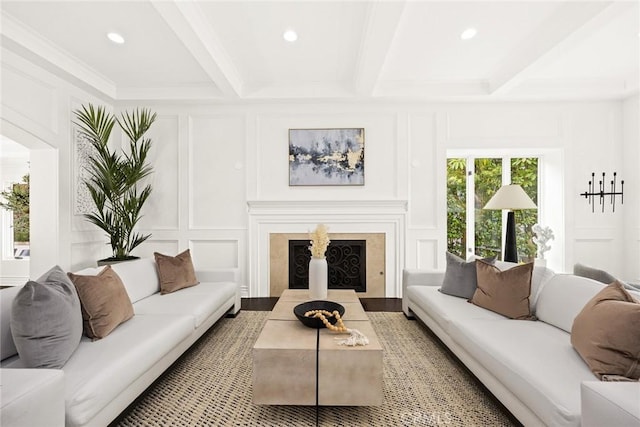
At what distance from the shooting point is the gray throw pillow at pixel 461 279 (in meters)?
2.87

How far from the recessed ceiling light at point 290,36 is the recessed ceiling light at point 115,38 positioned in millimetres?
1480

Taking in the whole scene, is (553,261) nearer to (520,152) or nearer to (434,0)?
(520,152)

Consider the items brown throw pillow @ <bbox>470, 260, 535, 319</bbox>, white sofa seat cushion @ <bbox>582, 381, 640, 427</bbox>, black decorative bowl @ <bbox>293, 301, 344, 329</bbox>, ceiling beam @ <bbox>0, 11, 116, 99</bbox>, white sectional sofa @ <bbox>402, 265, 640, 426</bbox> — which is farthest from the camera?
ceiling beam @ <bbox>0, 11, 116, 99</bbox>

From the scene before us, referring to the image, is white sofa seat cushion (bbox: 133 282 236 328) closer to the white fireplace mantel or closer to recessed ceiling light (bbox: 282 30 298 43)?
the white fireplace mantel

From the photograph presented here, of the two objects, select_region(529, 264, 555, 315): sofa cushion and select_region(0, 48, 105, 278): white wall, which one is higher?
select_region(0, 48, 105, 278): white wall

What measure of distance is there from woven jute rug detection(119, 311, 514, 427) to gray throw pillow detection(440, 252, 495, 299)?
487 mm

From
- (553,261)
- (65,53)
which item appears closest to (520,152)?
(553,261)

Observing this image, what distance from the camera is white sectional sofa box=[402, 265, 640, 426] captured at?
1208 millimetres

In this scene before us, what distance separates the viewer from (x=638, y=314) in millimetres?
1426

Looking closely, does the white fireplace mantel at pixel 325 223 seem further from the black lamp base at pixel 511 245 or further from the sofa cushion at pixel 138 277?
the sofa cushion at pixel 138 277

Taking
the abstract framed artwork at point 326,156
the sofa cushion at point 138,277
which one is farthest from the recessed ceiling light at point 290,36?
the sofa cushion at point 138,277

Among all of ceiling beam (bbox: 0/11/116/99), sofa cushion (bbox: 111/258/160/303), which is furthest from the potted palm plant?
sofa cushion (bbox: 111/258/160/303)

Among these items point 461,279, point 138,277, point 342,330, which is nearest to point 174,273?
point 138,277

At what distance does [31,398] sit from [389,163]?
403 cm
